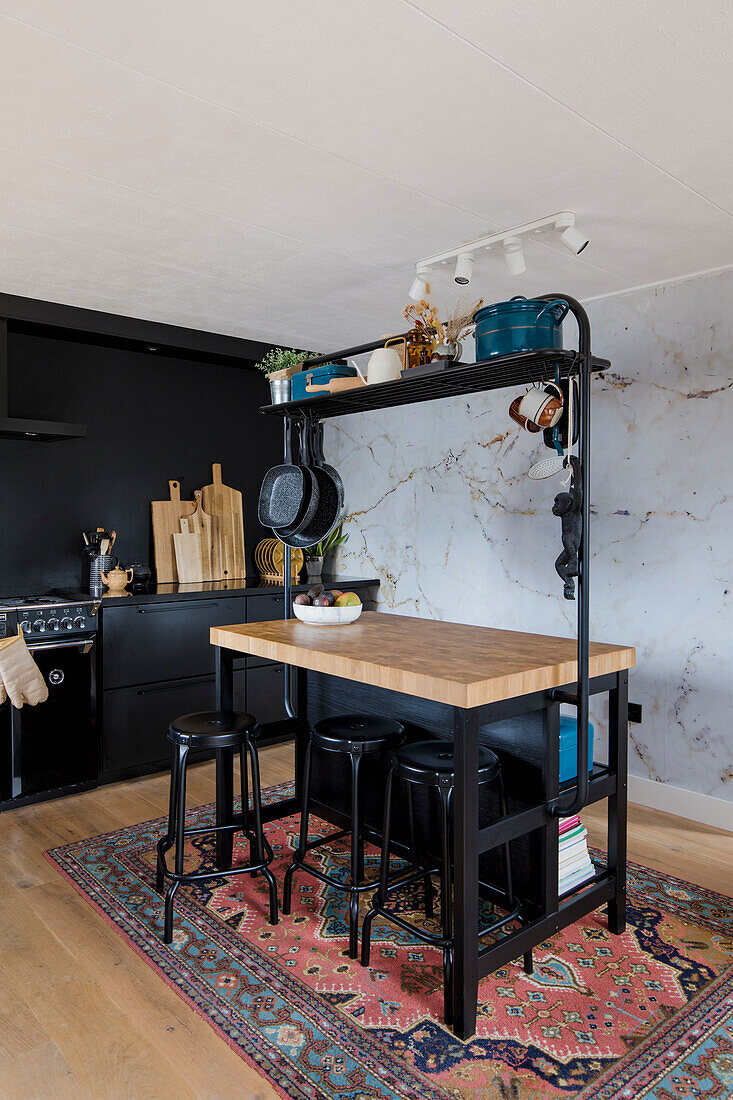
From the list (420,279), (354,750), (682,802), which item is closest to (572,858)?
(354,750)

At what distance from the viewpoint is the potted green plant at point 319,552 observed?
514 cm

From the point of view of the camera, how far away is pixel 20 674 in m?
3.27

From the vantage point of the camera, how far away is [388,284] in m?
3.44

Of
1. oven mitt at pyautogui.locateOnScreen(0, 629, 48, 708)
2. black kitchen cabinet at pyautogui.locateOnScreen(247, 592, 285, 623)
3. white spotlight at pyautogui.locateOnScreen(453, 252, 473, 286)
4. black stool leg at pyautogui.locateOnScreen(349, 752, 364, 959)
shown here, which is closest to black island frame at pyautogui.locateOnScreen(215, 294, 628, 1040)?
black stool leg at pyautogui.locateOnScreen(349, 752, 364, 959)

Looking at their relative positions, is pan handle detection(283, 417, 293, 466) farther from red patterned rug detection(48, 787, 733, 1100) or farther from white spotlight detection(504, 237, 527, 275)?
red patterned rug detection(48, 787, 733, 1100)

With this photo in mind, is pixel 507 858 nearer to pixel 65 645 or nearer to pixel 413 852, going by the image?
pixel 413 852

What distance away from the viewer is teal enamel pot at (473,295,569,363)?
6.80ft

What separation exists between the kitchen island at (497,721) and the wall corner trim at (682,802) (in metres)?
1.01

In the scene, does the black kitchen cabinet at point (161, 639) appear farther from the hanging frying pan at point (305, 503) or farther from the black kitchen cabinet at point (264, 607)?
the hanging frying pan at point (305, 503)

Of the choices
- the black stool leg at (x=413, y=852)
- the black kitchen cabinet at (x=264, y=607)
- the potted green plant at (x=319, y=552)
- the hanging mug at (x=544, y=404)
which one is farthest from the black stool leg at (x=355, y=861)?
the potted green plant at (x=319, y=552)

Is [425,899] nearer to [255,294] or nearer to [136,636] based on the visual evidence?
[136,636]

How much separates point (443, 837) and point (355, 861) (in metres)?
0.34

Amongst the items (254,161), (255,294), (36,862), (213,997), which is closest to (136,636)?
(36,862)

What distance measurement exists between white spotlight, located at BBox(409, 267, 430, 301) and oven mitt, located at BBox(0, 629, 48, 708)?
227 cm
